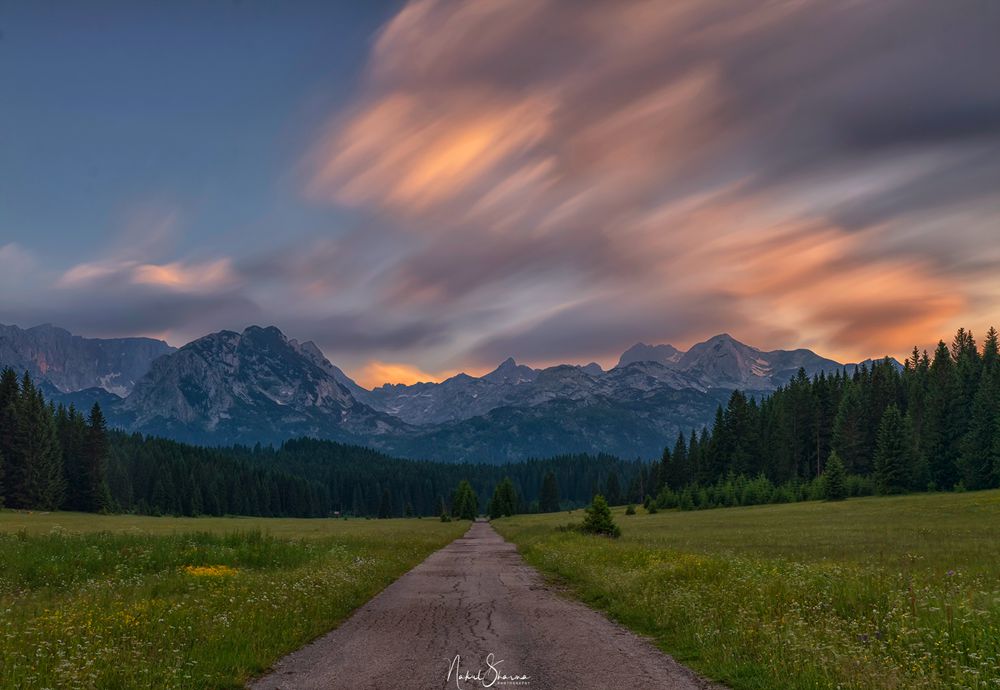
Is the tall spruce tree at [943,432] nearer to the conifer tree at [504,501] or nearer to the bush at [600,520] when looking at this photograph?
the bush at [600,520]

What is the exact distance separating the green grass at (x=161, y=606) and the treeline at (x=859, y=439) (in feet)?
276

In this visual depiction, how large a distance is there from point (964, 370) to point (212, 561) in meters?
112

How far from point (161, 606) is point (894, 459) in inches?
3777

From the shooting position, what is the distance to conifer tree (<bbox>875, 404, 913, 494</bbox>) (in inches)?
3425

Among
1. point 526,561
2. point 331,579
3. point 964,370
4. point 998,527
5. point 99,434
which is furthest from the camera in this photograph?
point 99,434

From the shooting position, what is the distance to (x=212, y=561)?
87.5ft

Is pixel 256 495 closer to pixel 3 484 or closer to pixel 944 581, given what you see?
pixel 3 484

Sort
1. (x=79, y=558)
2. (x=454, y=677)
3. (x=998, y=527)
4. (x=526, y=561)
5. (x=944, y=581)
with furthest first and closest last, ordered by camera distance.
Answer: (x=998, y=527) → (x=526, y=561) → (x=79, y=558) → (x=944, y=581) → (x=454, y=677)

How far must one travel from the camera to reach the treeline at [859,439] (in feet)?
286

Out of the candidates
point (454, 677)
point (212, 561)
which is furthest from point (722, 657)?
point (212, 561)

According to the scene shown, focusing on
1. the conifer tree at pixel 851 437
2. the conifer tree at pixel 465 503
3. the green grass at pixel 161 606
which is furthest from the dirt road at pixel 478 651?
the conifer tree at pixel 465 503

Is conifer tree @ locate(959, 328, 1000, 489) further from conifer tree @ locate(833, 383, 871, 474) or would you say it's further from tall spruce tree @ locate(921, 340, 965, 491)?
conifer tree @ locate(833, 383, 871, 474)

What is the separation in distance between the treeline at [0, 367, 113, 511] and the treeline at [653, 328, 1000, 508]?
10563 centimetres

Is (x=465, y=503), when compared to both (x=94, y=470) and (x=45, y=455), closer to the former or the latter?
(x=94, y=470)
